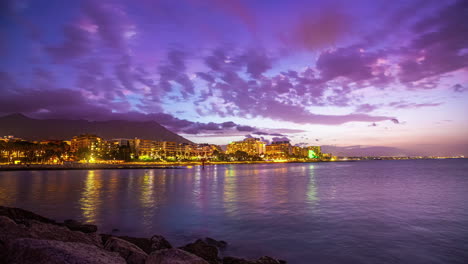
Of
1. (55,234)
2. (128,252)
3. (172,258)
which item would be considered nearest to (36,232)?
(55,234)

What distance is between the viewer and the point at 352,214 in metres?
20.0

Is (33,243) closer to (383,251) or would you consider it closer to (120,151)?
(383,251)

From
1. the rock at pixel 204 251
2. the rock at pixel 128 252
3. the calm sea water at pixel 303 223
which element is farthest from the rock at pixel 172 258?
the calm sea water at pixel 303 223

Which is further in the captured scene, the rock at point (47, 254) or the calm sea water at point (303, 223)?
the calm sea water at point (303, 223)

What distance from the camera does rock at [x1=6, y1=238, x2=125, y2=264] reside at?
5.34 metres

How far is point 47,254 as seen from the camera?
17.7 ft

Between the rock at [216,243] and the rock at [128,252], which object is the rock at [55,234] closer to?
the rock at [128,252]

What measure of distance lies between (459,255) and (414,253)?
1739 mm

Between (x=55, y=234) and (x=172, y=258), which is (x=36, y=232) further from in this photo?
(x=172, y=258)

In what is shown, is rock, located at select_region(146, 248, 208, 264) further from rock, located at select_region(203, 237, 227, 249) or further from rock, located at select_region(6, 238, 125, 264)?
rock, located at select_region(203, 237, 227, 249)

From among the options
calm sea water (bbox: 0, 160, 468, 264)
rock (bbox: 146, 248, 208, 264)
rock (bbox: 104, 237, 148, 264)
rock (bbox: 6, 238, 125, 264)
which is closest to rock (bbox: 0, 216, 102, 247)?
rock (bbox: 104, 237, 148, 264)

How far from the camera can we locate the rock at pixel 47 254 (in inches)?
210

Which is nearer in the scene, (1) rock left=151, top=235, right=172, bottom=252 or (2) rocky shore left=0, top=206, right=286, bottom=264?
(2) rocky shore left=0, top=206, right=286, bottom=264

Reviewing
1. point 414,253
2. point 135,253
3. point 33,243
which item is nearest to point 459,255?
point 414,253
